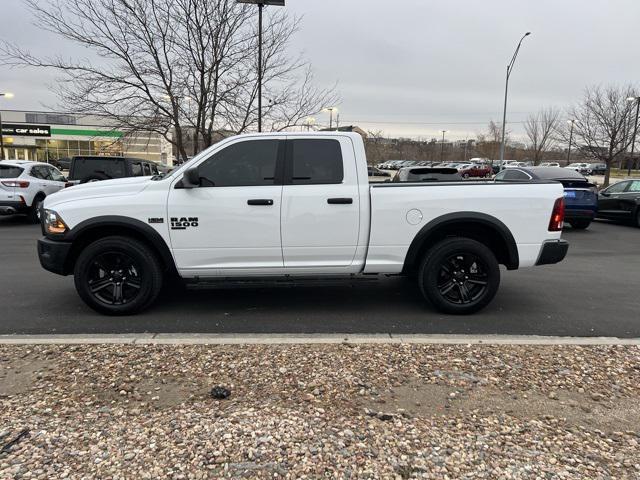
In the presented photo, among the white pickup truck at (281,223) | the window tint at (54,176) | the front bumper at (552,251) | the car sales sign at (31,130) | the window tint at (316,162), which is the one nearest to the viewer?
the white pickup truck at (281,223)

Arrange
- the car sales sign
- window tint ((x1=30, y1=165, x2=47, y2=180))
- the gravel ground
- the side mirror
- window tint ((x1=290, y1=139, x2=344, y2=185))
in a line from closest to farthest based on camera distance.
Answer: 1. the gravel ground
2. the side mirror
3. window tint ((x1=290, y1=139, x2=344, y2=185))
4. window tint ((x1=30, y1=165, x2=47, y2=180))
5. the car sales sign

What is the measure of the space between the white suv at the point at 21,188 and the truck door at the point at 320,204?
9949 millimetres

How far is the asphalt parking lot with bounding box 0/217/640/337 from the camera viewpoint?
4742 mm

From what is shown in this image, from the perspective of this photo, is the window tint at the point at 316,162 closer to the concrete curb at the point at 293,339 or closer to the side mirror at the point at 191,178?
the side mirror at the point at 191,178

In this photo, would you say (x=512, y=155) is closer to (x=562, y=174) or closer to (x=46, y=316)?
(x=562, y=174)

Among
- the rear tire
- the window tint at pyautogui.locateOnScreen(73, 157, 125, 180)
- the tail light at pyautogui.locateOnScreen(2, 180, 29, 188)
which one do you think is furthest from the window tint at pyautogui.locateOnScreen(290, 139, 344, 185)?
the tail light at pyautogui.locateOnScreen(2, 180, 29, 188)

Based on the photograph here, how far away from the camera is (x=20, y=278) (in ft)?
22.1

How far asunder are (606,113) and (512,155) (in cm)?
5592

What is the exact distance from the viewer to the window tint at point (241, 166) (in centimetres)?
489

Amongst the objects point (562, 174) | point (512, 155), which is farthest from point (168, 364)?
point (512, 155)

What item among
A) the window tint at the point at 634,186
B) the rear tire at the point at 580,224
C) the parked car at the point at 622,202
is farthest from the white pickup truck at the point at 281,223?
the window tint at the point at 634,186

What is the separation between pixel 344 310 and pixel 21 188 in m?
11.0

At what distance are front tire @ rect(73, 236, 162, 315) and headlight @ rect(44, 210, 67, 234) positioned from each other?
316 mm

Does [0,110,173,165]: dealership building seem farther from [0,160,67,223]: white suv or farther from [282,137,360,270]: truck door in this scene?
[282,137,360,270]: truck door
